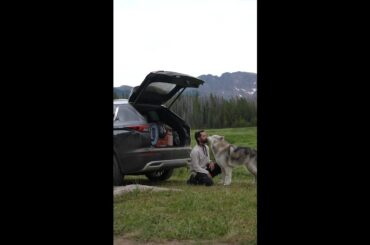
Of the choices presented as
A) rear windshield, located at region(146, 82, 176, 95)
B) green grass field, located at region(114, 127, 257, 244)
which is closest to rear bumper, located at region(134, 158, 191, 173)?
green grass field, located at region(114, 127, 257, 244)

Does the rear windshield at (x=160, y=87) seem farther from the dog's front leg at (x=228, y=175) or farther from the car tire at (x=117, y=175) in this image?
the dog's front leg at (x=228, y=175)

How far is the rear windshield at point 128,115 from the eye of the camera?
4977mm

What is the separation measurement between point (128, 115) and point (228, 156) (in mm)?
1469

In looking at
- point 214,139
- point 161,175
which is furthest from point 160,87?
point 161,175

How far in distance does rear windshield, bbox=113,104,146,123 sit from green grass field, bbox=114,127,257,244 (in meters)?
0.72

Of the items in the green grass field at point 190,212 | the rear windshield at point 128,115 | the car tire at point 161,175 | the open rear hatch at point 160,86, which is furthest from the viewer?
the car tire at point 161,175

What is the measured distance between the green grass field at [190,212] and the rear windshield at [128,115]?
0.72 meters

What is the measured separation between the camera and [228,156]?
588cm

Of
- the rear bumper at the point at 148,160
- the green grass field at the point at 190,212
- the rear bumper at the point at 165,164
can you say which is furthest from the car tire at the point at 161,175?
the rear bumper at the point at 148,160

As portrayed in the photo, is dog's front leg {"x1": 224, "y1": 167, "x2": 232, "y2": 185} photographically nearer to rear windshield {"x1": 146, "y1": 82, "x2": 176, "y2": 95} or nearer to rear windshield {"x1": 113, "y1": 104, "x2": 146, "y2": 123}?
rear windshield {"x1": 146, "y1": 82, "x2": 176, "y2": 95}

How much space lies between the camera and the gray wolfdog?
5840mm
